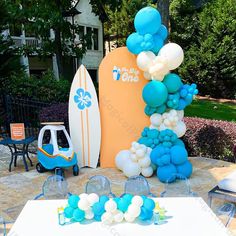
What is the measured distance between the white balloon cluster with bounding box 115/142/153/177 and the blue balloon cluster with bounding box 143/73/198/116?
837mm

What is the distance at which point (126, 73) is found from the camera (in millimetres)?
6070

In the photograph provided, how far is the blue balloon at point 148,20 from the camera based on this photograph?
17.4 ft

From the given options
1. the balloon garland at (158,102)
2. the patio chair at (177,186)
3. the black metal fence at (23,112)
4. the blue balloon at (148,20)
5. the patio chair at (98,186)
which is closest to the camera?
the patio chair at (98,186)

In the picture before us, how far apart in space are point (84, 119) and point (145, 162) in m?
1.69

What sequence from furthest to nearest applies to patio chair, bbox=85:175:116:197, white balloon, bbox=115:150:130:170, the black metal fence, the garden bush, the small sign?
the black metal fence, the garden bush, the small sign, white balloon, bbox=115:150:130:170, patio chair, bbox=85:175:116:197

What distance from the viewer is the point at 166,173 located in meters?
5.34

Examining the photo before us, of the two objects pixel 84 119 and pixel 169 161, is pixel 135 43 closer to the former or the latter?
pixel 84 119

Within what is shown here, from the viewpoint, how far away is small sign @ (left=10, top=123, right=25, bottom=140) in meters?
6.23

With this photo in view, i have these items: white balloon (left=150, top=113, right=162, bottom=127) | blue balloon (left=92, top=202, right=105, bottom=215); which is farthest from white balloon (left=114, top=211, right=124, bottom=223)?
white balloon (left=150, top=113, right=162, bottom=127)

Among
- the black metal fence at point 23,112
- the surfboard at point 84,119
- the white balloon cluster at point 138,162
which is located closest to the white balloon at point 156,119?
the white balloon cluster at point 138,162

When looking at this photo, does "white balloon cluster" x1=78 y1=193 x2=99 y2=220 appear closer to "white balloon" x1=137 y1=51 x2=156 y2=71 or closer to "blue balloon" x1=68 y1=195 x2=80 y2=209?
"blue balloon" x1=68 y1=195 x2=80 y2=209

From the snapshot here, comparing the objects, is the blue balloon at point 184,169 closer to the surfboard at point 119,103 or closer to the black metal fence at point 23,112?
the surfboard at point 119,103

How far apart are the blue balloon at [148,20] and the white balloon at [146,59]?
16.3 inches

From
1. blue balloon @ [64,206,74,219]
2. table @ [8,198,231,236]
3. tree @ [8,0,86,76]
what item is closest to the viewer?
table @ [8,198,231,236]
